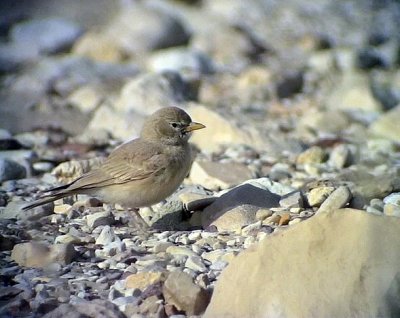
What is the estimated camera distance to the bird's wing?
674 centimetres

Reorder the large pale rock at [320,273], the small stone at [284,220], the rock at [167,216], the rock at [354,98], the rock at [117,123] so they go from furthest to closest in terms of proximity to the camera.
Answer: the rock at [354,98] → the rock at [117,123] → the rock at [167,216] → the small stone at [284,220] → the large pale rock at [320,273]

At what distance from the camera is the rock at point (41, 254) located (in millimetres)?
5852

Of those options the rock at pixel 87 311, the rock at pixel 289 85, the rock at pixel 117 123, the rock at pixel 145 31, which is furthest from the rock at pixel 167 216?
the rock at pixel 145 31

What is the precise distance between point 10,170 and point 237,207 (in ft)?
8.37

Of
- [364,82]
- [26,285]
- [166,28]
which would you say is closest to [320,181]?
[26,285]

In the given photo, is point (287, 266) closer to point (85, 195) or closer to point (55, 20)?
point (85, 195)

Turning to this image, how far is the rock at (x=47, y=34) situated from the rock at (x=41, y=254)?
8606 mm

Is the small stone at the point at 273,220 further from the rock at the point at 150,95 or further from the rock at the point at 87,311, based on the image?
the rock at the point at 150,95

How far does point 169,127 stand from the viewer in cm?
712

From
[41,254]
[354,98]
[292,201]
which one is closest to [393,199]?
[292,201]

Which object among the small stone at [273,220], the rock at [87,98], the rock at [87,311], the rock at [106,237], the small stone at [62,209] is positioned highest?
the rock at [87,311]

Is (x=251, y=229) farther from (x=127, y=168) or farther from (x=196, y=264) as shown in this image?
(x=127, y=168)

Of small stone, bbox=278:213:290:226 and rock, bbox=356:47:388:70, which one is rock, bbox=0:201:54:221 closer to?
small stone, bbox=278:213:290:226

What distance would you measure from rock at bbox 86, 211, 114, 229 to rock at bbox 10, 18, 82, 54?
767 centimetres
